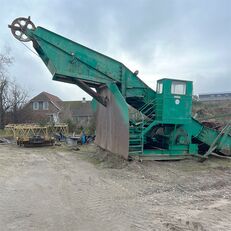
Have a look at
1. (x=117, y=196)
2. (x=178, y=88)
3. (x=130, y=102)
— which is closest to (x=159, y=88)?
(x=178, y=88)

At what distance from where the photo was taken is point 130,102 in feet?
34.1

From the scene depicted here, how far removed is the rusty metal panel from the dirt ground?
0.51 meters

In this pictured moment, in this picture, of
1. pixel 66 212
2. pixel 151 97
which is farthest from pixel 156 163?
pixel 66 212

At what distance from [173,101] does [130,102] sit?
68.3 inches

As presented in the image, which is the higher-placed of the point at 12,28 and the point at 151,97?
the point at 12,28

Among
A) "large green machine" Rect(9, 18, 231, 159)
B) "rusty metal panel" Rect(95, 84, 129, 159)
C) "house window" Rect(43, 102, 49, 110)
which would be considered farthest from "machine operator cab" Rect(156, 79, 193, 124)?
"house window" Rect(43, 102, 49, 110)

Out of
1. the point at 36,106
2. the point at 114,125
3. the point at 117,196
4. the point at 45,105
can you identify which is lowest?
the point at 117,196

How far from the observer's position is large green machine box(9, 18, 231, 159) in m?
8.61

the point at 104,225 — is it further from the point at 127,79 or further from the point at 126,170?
the point at 127,79

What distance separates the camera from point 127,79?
9734 mm

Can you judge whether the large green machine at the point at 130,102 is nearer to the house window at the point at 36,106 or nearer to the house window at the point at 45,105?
the house window at the point at 45,105

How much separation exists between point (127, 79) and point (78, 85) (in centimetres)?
171

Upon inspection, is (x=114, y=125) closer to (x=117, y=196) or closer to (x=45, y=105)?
(x=117, y=196)

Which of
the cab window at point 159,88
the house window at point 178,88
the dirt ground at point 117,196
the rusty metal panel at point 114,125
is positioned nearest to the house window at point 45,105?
the rusty metal panel at point 114,125
